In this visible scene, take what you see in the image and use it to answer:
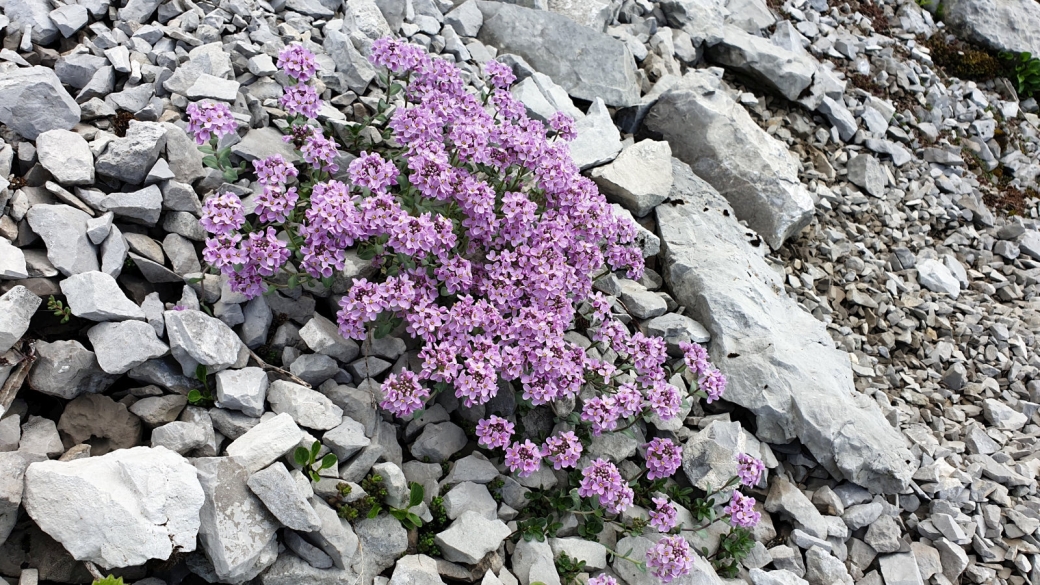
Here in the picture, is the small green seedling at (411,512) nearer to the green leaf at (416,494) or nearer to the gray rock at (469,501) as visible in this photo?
the green leaf at (416,494)

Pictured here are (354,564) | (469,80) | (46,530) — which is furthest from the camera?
(469,80)

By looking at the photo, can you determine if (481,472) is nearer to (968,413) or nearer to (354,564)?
(354,564)

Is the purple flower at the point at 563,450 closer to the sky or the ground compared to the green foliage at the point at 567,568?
closer to the sky

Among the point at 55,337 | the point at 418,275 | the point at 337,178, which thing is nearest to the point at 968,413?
the point at 418,275

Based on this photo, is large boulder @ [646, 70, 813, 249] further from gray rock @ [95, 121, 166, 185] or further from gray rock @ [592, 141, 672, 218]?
gray rock @ [95, 121, 166, 185]

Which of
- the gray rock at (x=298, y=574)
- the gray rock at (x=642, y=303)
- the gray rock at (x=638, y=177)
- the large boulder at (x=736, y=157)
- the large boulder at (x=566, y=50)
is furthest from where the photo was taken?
the large boulder at (x=566, y=50)

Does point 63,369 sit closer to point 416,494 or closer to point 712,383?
point 416,494

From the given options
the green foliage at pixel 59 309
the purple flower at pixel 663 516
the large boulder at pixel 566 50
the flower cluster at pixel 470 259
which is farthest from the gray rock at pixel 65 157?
the large boulder at pixel 566 50

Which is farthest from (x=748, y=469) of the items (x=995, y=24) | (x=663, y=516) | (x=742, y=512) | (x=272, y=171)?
(x=995, y=24)
